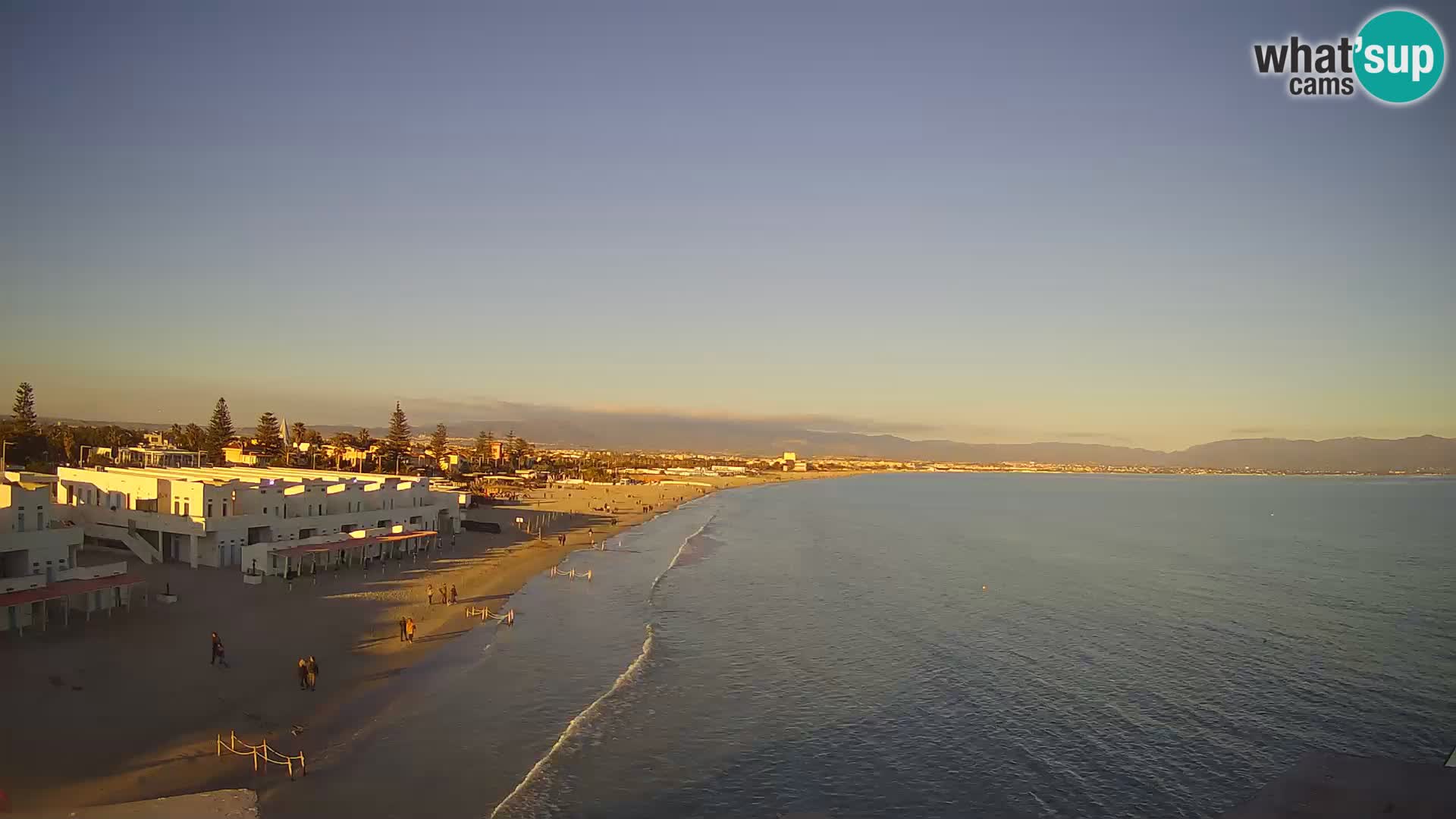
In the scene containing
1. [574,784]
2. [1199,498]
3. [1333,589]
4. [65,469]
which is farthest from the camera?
[1199,498]

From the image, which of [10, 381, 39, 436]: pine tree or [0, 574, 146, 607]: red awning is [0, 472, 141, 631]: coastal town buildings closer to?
[0, 574, 146, 607]: red awning

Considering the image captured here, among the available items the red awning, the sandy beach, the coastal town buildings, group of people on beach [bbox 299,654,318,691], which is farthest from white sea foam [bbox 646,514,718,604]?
the coastal town buildings

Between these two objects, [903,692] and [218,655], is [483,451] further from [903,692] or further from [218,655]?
[903,692]

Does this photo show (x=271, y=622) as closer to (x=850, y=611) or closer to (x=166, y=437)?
(x=850, y=611)

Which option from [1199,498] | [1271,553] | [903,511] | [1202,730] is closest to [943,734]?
[1202,730]

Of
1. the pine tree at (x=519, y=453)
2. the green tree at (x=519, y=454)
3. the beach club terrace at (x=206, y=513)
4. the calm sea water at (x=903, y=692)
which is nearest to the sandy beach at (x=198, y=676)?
the beach club terrace at (x=206, y=513)

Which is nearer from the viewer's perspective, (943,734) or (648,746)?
(648,746)
